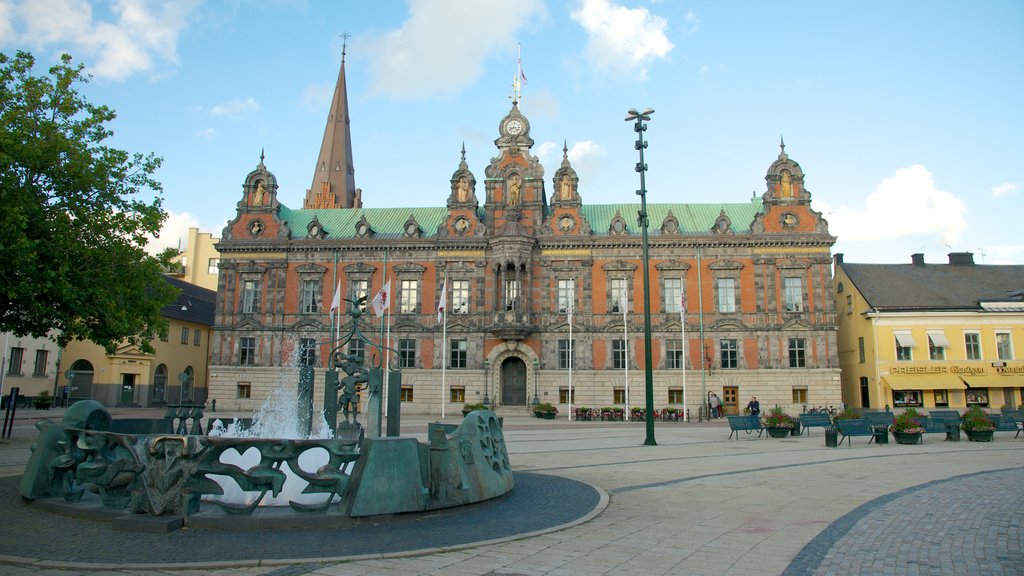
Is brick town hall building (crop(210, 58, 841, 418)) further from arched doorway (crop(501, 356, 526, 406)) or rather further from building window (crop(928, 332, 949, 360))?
building window (crop(928, 332, 949, 360))

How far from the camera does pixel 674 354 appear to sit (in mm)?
46562

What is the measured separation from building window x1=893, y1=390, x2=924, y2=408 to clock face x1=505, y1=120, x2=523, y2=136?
32561 mm

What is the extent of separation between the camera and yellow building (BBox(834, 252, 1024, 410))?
44.0 metres

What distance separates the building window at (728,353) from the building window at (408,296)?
72.3ft

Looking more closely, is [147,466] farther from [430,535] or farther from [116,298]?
[116,298]

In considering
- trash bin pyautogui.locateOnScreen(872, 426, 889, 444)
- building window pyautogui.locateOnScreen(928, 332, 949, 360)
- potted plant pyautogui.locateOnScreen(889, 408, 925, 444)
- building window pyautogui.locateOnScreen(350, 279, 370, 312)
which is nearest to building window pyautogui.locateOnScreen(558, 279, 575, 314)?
building window pyautogui.locateOnScreen(350, 279, 370, 312)

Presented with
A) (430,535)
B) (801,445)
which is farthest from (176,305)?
(430,535)

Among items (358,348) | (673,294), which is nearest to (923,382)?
(673,294)

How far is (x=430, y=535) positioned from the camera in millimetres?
8688

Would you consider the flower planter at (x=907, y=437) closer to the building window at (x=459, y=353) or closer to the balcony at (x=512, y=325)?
the balcony at (x=512, y=325)

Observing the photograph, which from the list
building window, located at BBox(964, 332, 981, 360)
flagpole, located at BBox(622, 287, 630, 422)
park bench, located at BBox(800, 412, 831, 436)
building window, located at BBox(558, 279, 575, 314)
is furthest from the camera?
building window, located at BBox(558, 279, 575, 314)

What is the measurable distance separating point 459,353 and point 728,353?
1905cm

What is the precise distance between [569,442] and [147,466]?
17428mm

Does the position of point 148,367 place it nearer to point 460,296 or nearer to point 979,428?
point 460,296
